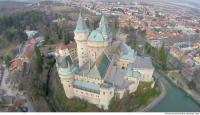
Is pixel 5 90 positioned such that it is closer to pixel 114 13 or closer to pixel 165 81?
pixel 165 81

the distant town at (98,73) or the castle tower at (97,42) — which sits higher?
the castle tower at (97,42)

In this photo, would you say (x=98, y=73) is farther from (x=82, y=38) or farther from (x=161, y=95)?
(x=161, y=95)

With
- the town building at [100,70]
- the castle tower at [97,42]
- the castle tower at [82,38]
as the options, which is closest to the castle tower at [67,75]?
the town building at [100,70]

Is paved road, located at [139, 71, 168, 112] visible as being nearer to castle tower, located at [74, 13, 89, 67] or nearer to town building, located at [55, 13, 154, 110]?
town building, located at [55, 13, 154, 110]

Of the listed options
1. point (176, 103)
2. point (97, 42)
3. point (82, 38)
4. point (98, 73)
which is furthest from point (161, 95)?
point (82, 38)

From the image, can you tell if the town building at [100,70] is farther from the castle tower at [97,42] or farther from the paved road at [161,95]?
the paved road at [161,95]

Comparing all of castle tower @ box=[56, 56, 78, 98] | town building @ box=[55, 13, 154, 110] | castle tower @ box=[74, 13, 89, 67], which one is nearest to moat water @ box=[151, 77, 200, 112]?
town building @ box=[55, 13, 154, 110]
